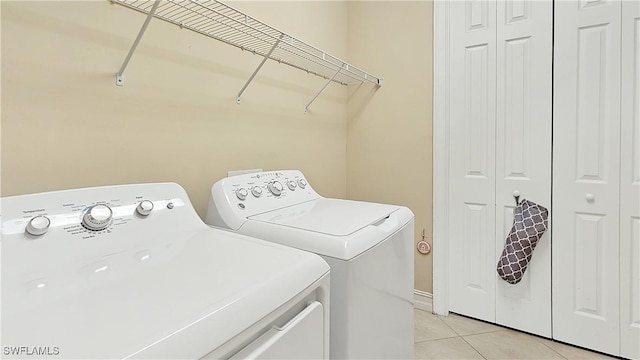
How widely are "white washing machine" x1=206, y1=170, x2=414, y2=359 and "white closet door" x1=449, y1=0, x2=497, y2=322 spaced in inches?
31.7

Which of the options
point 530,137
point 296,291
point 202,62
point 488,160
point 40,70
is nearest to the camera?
point 296,291

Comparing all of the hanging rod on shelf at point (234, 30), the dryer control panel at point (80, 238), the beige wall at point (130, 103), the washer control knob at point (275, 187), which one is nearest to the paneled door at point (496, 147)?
the hanging rod on shelf at point (234, 30)

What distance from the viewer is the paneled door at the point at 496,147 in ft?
5.81

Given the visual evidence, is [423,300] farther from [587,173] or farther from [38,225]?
[38,225]

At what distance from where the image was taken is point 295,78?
1.89 m

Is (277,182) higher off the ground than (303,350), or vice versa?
(277,182)

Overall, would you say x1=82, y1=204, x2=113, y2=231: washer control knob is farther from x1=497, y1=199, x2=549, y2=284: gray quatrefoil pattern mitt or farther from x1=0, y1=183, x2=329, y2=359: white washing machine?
x1=497, y1=199, x2=549, y2=284: gray quatrefoil pattern mitt

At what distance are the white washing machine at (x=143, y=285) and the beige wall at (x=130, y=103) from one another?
0.23m

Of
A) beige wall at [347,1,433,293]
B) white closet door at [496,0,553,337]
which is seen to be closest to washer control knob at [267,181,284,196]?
beige wall at [347,1,433,293]

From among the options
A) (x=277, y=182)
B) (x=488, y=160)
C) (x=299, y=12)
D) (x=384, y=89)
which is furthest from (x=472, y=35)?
(x=277, y=182)

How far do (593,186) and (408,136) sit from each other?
1004mm

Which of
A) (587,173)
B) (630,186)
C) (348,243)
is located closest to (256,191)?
(348,243)

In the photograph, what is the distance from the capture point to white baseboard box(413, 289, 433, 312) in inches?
83.7

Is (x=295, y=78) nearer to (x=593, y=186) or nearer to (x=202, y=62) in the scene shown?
(x=202, y=62)
